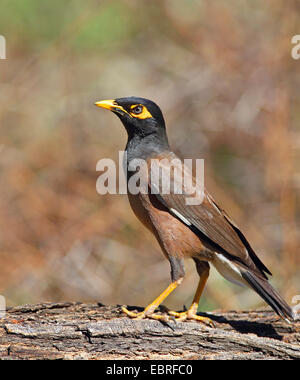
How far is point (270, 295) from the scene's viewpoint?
17.3 feet

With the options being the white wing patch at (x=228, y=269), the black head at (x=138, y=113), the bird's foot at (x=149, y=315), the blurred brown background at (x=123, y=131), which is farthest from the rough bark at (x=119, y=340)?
the blurred brown background at (x=123, y=131)

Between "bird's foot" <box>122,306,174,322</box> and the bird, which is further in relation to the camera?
the bird

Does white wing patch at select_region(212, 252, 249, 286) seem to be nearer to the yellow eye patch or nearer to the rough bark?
the rough bark

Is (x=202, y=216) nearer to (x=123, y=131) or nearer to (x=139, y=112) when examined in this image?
(x=139, y=112)

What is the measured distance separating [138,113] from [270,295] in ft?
7.19

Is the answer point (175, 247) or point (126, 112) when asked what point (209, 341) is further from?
point (126, 112)

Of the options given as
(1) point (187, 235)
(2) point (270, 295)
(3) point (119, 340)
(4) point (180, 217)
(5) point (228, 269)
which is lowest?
(3) point (119, 340)

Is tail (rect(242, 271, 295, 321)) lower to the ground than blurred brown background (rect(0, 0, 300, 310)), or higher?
lower

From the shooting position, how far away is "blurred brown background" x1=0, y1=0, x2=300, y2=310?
341 inches

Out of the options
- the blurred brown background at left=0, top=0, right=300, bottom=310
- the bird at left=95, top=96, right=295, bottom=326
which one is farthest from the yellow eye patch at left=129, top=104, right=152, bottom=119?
the blurred brown background at left=0, top=0, right=300, bottom=310

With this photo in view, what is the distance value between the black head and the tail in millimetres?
1735

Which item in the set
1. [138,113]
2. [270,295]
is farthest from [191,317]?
[138,113]

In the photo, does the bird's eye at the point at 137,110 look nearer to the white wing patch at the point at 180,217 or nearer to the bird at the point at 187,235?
the bird at the point at 187,235
